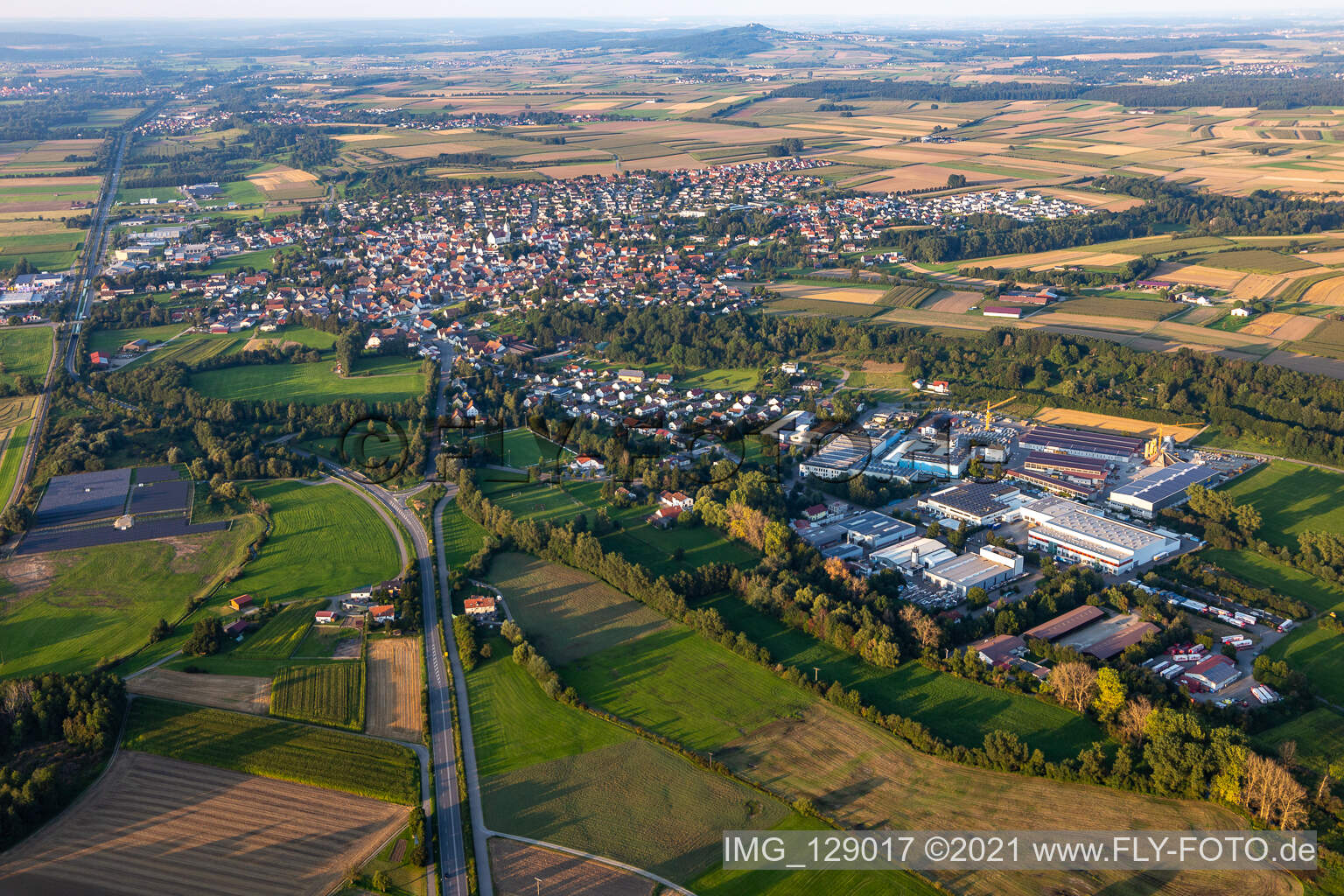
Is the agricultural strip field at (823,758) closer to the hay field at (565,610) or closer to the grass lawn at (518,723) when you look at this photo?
the grass lawn at (518,723)

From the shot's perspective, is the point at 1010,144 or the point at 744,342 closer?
the point at 744,342

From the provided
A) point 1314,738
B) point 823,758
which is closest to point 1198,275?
point 1314,738

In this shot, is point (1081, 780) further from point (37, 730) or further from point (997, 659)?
point (37, 730)

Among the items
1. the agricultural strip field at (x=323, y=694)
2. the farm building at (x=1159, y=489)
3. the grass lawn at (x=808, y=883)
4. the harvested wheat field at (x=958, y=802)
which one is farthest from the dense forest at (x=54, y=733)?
the farm building at (x=1159, y=489)

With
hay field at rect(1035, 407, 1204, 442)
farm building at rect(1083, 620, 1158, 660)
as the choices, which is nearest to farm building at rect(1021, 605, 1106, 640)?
farm building at rect(1083, 620, 1158, 660)

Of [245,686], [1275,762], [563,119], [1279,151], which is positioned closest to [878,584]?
[1275,762]

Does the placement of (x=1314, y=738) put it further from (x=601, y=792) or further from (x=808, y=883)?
(x=601, y=792)
